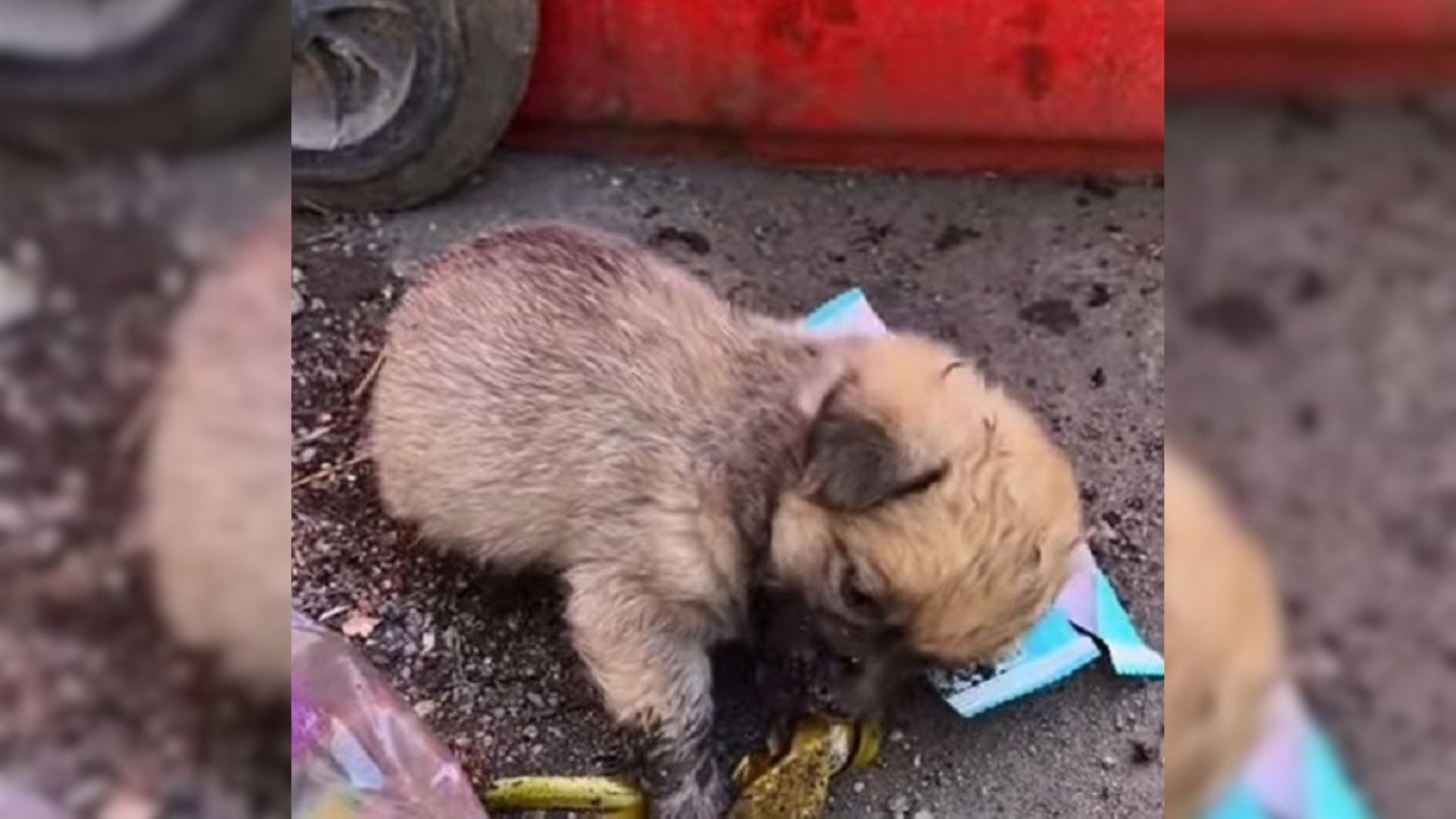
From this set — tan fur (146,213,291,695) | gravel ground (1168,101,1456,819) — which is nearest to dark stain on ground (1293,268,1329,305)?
gravel ground (1168,101,1456,819)

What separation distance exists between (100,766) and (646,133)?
1.46m

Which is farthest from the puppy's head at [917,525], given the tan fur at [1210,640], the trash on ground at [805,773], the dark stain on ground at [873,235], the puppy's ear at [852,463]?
the tan fur at [1210,640]

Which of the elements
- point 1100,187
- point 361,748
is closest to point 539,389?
point 361,748

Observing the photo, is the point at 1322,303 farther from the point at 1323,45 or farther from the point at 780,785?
the point at 780,785

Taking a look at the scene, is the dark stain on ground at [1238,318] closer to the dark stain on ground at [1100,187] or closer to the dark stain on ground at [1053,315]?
the dark stain on ground at [1053,315]

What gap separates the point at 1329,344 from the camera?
0.39m

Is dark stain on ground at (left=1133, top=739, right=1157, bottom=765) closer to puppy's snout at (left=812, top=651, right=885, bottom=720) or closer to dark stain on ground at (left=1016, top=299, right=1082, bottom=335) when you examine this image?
puppy's snout at (left=812, top=651, right=885, bottom=720)

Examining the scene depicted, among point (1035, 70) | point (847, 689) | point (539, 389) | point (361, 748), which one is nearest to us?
point (361, 748)

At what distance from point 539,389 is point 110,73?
111 centimetres

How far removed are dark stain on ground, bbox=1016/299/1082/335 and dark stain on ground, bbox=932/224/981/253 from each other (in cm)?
8

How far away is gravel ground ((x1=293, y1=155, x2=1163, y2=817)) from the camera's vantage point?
1530 millimetres

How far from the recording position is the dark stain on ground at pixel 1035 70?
71.3 inches

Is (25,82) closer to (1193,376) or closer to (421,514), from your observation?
(1193,376)

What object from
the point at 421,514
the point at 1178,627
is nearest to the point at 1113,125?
the point at 421,514
